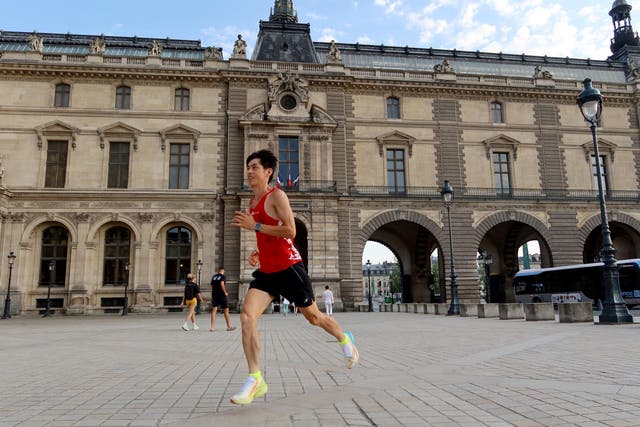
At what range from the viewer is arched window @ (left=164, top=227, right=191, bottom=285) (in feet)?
102

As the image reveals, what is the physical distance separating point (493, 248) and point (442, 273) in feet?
30.4

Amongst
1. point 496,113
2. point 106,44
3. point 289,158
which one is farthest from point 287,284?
point 106,44

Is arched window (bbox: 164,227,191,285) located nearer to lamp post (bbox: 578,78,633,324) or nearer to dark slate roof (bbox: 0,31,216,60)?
dark slate roof (bbox: 0,31,216,60)

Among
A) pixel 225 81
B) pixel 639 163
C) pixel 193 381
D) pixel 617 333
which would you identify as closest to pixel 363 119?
pixel 225 81

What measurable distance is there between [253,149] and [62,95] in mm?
13099

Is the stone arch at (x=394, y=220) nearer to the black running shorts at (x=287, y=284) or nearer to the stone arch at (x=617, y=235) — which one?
the stone arch at (x=617, y=235)

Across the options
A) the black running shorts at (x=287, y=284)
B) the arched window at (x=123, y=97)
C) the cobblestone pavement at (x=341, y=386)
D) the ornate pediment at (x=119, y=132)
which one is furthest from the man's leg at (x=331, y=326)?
the arched window at (x=123, y=97)

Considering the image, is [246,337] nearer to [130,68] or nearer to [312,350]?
[312,350]

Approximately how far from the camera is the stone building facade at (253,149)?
30281 millimetres

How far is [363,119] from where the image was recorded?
1347 inches

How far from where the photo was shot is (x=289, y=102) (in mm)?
32562

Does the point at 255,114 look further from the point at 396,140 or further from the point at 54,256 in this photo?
the point at 54,256

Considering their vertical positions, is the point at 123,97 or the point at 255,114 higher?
the point at 123,97

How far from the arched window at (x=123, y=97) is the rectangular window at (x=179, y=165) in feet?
13.4
